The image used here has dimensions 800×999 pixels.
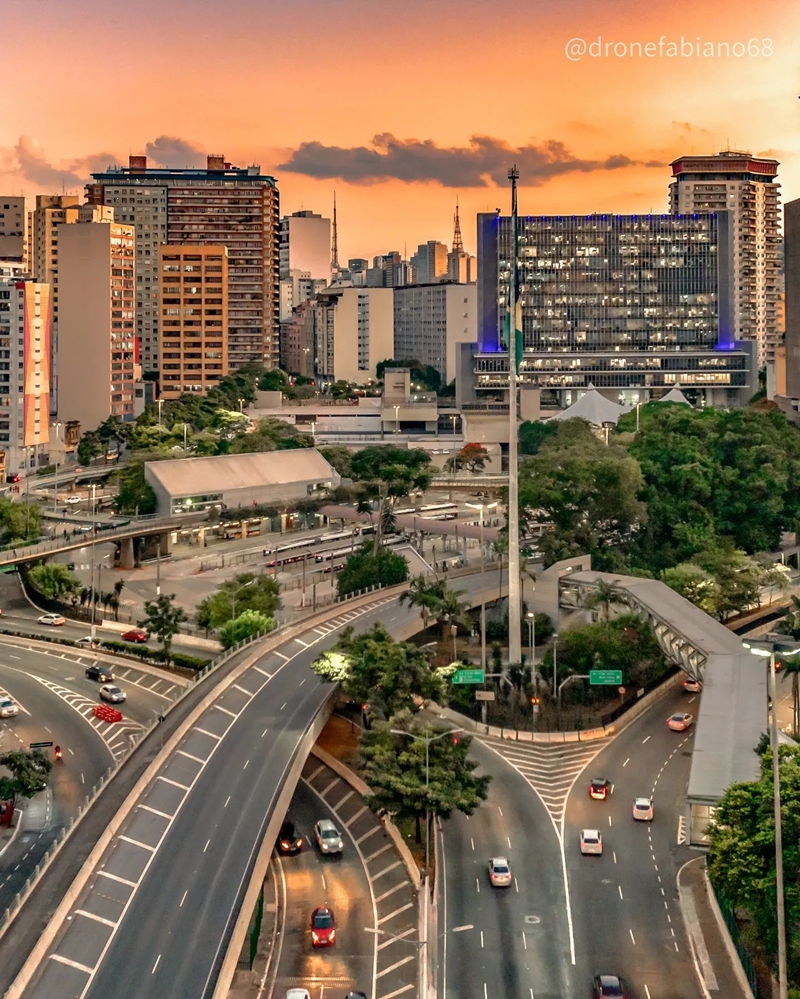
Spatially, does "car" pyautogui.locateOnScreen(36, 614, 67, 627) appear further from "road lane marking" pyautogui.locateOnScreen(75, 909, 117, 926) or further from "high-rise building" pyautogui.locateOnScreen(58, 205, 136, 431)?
"high-rise building" pyautogui.locateOnScreen(58, 205, 136, 431)

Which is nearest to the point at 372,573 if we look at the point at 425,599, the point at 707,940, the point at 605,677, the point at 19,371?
the point at 425,599

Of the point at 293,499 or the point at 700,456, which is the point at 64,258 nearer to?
the point at 293,499

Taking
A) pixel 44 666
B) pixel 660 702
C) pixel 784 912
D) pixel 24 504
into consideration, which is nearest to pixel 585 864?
pixel 784 912

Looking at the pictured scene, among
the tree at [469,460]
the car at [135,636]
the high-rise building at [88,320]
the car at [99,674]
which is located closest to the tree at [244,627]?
the car at [99,674]

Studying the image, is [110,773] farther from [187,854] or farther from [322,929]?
[322,929]

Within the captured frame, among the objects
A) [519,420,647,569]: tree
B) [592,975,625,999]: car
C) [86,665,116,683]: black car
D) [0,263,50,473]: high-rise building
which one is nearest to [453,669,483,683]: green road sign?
[592,975,625,999]: car

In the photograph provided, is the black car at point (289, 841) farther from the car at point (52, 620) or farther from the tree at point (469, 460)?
the tree at point (469, 460)
